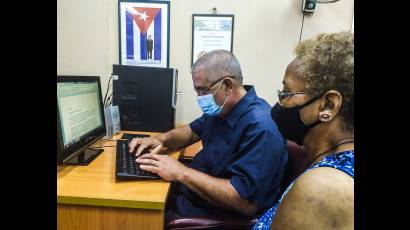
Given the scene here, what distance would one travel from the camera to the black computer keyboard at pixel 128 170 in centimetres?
111

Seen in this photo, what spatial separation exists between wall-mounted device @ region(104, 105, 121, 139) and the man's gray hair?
0.68 m

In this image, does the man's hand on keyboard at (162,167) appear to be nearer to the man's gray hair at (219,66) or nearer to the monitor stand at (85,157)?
the monitor stand at (85,157)

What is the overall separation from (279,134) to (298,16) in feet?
4.28

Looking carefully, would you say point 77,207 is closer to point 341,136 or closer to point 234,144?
point 234,144

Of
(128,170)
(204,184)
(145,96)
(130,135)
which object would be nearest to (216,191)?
(204,184)

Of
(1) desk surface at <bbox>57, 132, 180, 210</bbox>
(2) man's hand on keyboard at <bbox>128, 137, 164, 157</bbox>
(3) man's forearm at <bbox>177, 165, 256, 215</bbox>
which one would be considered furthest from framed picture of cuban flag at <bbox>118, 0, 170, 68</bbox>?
(3) man's forearm at <bbox>177, 165, 256, 215</bbox>

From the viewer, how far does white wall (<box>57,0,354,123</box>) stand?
2078 millimetres

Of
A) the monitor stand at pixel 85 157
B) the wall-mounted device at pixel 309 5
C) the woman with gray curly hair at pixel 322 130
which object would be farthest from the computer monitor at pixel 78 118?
the wall-mounted device at pixel 309 5

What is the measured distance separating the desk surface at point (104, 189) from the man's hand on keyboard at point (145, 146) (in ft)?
0.59

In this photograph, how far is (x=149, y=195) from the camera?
3.30ft

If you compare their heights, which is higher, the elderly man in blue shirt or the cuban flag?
the cuban flag

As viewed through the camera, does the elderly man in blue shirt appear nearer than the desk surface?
No

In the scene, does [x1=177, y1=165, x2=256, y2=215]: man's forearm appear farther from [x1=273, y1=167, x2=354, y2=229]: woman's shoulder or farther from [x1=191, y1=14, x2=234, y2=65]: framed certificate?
[x1=191, y1=14, x2=234, y2=65]: framed certificate

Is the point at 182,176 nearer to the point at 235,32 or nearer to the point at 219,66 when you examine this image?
the point at 219,66
